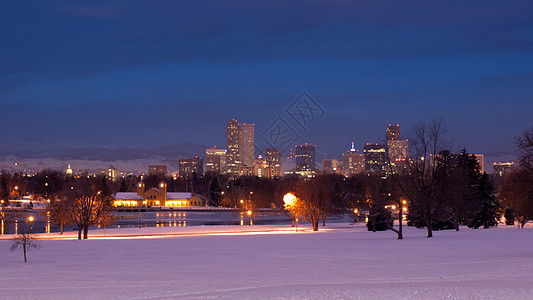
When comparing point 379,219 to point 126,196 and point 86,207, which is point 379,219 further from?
point 126,196

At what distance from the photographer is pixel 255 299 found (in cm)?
1800

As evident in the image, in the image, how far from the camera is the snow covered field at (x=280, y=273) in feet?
63.3

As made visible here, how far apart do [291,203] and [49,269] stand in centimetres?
5077

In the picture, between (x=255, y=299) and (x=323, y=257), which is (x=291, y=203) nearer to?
(x=323, y=257)

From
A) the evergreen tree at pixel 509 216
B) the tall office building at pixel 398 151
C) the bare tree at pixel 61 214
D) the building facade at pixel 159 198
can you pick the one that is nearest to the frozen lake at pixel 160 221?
the bare tree at pixel 61 214

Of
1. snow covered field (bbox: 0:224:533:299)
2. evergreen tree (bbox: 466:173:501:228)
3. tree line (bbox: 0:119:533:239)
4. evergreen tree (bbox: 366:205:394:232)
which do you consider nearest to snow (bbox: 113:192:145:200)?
tree line (bbox: 0:119:533:239)

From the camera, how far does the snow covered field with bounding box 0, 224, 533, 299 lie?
759 inches

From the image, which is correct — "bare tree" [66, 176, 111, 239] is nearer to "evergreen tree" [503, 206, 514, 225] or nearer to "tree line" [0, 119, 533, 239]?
"tree line" [0, 119, 533, 239]

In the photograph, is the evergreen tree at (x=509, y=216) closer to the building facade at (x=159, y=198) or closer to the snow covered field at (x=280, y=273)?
the snow covered field at (x=280, y=273)

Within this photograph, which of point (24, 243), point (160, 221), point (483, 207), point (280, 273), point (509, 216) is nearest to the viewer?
point (280, 273)

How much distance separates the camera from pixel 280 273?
82.3 feet

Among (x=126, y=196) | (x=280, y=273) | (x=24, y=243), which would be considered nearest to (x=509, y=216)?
(x=280, y=273)

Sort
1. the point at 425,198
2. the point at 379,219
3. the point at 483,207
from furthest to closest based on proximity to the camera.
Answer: the point at 483,207 → the point at 379,219 → the point at 425,198

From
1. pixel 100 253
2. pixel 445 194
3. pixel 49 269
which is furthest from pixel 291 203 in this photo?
pixel 49 269
